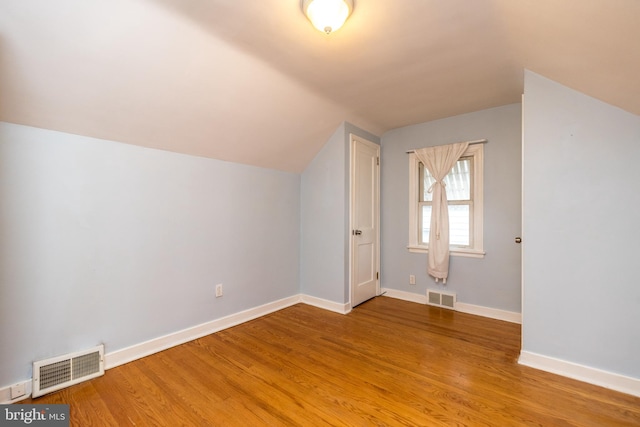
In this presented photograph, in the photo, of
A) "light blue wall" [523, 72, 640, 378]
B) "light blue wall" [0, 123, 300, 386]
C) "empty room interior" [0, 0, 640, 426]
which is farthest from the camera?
"light blue wall" [523, 72, 640, 378]

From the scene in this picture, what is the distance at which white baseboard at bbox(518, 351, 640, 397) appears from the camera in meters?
1.83

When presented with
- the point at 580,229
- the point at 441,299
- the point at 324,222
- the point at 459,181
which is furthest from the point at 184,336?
the point at 459,181

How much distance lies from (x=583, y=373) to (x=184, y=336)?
3.16 m

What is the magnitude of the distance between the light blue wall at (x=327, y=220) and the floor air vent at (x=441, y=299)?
1.10 meters

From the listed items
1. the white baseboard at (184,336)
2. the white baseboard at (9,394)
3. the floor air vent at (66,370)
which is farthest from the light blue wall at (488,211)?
the white baseboard at (9,394)

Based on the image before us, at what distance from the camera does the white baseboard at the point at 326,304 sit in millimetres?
3273

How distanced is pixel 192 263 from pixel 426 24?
2.64 meters

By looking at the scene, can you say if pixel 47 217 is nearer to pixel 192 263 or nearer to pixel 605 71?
pixel 192 263

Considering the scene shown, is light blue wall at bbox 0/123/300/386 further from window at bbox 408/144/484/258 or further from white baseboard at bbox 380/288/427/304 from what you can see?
window at bbox 408/144/484/258

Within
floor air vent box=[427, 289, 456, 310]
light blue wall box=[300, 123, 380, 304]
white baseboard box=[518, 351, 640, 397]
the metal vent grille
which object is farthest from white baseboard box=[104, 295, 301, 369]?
white baseboard box=[518, 351, 640, 397]

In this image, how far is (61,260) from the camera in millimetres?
1885

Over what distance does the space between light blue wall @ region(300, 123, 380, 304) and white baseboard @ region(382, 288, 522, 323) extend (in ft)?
2.94

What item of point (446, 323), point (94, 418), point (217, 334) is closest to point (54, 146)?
point (94, 418)

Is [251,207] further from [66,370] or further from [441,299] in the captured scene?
[441,299]
